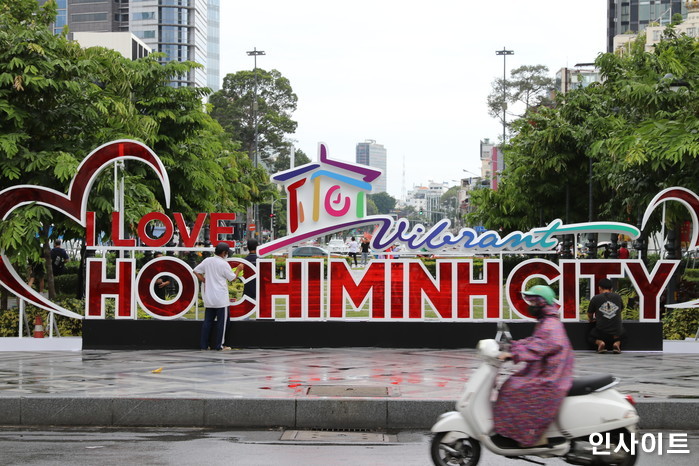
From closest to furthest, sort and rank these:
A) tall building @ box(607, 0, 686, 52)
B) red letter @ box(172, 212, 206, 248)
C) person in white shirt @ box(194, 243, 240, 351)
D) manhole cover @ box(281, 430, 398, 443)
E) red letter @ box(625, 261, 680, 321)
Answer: manhole cover @ box(281, 430, 398, 443) → person in white shirt @ box(194, 243, 240, 351) → red letter @ box(172, 212, 206, 248) → red letter @ box(625, 261, 680, 321) → tall building @ box(607, 0, 686, 52)

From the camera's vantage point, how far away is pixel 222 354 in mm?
15742

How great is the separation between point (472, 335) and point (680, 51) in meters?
12.3

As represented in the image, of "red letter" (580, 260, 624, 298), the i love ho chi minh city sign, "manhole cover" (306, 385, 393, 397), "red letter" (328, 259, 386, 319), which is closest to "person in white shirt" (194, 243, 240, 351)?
the i love ho chi minh city sign

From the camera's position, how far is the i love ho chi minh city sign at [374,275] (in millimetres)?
16688

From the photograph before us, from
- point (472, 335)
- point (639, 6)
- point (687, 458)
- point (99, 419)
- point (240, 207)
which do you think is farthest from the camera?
point (639, 6)

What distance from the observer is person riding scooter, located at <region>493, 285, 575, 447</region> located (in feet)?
24.8

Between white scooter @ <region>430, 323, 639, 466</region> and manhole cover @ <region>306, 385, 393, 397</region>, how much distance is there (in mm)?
3494

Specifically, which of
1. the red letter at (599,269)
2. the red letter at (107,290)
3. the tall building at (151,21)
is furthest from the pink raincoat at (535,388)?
the tall building at (151,21)

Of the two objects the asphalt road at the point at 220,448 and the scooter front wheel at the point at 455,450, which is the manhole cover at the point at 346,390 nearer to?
the asphalt road at the point at 220,448

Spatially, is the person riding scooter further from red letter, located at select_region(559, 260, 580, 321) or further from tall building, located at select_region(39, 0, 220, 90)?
tall building, located at select_region(39, 0, 220, 90)

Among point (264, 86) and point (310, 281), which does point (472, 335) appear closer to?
point (310, 281)

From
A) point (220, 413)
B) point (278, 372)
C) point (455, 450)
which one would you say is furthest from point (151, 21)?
point (455, 450)

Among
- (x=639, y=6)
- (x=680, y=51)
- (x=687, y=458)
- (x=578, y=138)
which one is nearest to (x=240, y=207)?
(x=578, y=138)

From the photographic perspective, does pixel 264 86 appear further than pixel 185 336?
Yes
